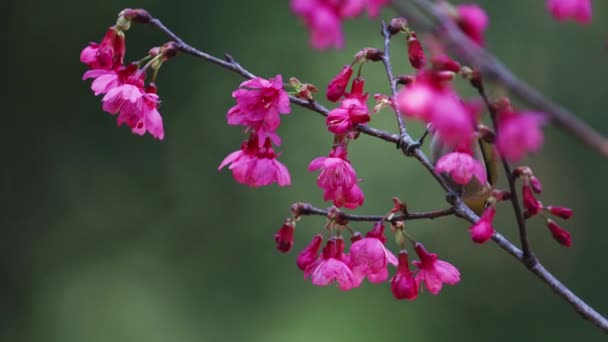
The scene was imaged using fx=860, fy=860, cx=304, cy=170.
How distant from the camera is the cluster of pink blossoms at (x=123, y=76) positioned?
1256 mm

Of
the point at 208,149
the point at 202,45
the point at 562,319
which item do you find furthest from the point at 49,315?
the point at 562,319

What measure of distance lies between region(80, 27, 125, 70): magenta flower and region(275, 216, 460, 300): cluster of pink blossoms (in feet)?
1.18

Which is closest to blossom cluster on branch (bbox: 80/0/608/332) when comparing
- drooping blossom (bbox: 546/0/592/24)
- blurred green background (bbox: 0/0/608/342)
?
drooping blossom (bbox: 546/0/592/24)

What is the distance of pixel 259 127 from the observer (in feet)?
4.30

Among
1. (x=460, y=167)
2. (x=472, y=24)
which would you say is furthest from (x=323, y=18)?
(x=460, y=167)

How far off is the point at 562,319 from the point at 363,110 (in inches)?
147

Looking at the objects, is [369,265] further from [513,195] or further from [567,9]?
[567,9]

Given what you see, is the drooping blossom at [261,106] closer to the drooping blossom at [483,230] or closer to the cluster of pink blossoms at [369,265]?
the cluster of pink blossoms at [369,265]

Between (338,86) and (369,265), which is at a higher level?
(338,86)

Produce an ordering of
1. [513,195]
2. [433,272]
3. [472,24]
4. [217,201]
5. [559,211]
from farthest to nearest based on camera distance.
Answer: [217,201], [433,272], [559,211], [513,195], [472,24]

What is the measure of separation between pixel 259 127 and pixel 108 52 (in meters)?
0.25

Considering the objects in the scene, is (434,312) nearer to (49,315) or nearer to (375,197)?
(375,197)

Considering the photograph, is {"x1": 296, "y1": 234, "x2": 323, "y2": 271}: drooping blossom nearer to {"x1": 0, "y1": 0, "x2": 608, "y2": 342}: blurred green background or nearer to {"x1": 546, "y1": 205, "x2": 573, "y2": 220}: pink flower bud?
{"x1": 546, "y1": 205, "x2": 573, "y2": 220}: pink flower bud

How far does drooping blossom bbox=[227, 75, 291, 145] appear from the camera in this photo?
126 centimetres
